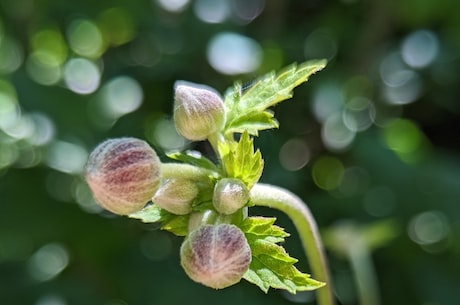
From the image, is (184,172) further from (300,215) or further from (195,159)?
(300,215)

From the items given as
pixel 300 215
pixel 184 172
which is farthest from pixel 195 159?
pixel 300 215

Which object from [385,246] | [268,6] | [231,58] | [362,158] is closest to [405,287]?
[385,246]

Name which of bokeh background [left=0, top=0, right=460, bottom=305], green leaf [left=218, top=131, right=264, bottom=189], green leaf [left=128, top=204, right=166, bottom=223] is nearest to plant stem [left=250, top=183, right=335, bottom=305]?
green leaf [left=218, top=131, right=264, bottom=189]

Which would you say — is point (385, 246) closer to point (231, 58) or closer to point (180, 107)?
point (231, 58)

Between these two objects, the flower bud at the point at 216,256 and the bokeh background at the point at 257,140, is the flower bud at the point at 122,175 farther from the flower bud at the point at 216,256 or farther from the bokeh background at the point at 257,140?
the bokeh background at the point at 257,140

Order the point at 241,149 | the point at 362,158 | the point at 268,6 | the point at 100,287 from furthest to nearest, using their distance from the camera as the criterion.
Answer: the point at 268,6
the point at 362,158
the point at 100,287
the point at 241,149

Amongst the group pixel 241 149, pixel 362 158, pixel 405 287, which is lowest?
pixel 405 287

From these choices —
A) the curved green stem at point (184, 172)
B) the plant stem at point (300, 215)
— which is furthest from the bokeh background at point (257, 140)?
the curved green stem at point (184, 172)

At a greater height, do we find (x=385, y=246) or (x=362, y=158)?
(x=362, y=158)
